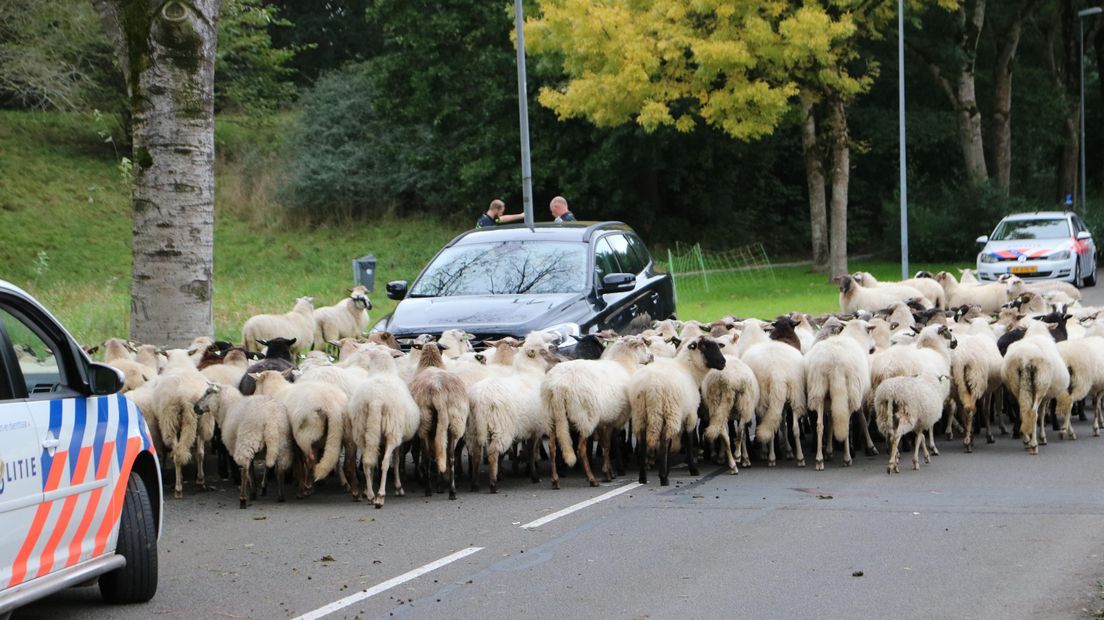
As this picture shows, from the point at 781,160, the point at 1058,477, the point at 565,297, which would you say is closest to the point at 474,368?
the point at 565,297

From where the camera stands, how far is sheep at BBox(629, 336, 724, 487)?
416 inches

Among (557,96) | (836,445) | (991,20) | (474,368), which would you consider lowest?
(836,445)

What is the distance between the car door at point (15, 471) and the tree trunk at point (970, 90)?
36296mm

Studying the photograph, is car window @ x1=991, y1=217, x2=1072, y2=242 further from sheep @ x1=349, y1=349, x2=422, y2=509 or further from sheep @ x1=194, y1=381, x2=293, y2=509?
sheep @ x1=194, y1=381, x2=293, y2=509

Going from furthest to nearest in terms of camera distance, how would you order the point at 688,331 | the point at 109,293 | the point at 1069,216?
the point at 1069,216
the point at 109,293
the point at 688,331

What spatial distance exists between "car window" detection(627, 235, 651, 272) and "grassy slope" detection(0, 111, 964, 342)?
825cm

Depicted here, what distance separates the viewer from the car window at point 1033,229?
30734mm

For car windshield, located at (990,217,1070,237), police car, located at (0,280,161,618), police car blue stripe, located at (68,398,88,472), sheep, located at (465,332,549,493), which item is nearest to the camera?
police car, located at (0,280,161,618)

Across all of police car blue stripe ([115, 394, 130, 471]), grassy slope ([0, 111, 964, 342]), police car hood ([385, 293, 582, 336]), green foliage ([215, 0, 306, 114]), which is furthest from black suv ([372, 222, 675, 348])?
green foliage ([215, 0, 306, 114])

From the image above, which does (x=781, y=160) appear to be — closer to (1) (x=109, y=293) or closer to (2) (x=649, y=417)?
(1) (x=109, y=293)

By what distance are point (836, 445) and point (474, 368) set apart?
3.71 meters

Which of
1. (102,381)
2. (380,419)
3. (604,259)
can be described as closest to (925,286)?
(604,259)

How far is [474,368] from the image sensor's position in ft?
37.3

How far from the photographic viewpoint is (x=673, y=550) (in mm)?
8102
